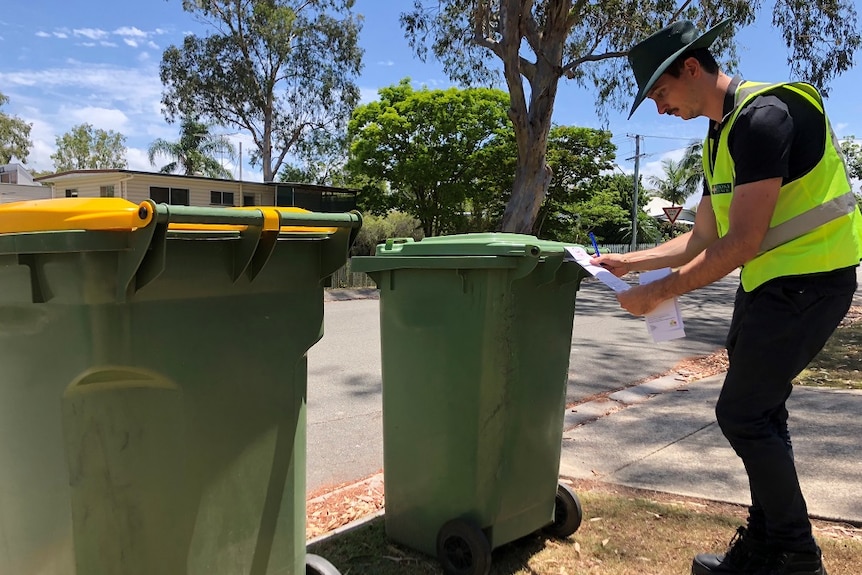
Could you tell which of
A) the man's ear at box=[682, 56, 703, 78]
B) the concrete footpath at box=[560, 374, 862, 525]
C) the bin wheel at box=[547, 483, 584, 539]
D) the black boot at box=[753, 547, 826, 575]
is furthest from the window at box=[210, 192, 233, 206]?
the black boot at box=[753, 547, 826, 575]

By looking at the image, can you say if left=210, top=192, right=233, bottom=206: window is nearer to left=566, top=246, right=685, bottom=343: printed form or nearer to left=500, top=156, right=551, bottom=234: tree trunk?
left=500, top=156, right=551, bottom=234: tree trunk

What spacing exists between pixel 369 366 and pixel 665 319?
5.26m

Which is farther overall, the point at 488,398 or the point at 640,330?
the point at 640,330

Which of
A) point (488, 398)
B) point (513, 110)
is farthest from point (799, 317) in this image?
point (513, 110)

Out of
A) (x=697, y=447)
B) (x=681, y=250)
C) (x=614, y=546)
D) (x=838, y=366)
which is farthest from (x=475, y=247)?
(x=838, y=366)

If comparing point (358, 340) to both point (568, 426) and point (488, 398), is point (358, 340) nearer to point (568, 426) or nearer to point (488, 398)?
point (568, 426)

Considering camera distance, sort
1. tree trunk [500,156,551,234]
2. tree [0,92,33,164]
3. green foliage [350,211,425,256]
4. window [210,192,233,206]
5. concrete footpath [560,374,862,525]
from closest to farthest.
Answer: concrete footpath [560,374,862,525]
tree trunk [500,156,551,234]
green foliage [350,211,425,256]
window [210,192,233,206]
tree [0,92,33,164]

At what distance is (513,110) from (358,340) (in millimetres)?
7434

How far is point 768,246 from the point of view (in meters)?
2.25

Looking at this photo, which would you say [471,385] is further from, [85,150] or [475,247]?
[85,150]

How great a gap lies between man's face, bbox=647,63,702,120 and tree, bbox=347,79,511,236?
18.5 m

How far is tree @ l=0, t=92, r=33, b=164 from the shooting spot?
1874 inches

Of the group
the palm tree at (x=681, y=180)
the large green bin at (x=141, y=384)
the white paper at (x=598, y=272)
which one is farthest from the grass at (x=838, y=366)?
the palm tree at (x=681, y=180)

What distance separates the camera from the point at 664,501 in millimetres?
3461
